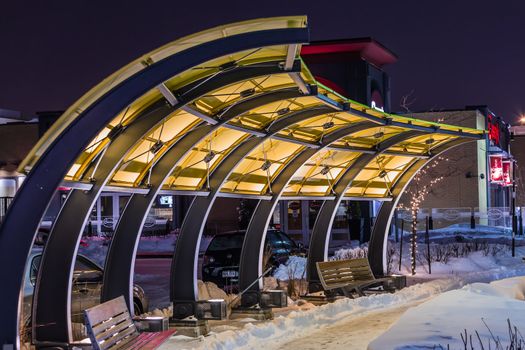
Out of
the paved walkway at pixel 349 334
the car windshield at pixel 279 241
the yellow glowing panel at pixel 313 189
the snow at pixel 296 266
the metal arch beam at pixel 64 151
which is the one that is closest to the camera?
the metal arch beam at pixel 64 151

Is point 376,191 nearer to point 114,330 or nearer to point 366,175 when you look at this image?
point 366,175

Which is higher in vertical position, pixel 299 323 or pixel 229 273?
pixel 229 273

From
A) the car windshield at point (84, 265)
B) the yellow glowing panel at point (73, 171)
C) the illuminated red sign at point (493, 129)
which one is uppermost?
the illuminated red sign at point (493, 129)

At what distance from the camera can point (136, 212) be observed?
11.7 metres

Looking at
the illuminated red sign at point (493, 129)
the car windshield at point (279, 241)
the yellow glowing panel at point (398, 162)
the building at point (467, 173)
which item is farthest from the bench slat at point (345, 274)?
the illuminated red sign at point (493, 129)

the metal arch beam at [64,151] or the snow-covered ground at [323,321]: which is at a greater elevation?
the metal arch beam at [64,151]

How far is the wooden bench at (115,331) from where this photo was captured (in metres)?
8.60

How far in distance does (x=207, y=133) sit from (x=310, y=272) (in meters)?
6.50

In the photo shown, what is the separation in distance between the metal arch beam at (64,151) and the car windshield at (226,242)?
42.4ft

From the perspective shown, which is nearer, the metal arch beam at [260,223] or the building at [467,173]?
the metal arch beam at [260,223]

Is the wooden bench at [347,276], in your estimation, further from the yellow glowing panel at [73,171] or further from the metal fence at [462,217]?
the metal fence at [462,217]

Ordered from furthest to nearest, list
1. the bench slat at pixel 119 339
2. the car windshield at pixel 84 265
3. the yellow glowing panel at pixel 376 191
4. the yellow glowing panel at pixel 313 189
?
the yellow glowing panel at pixel 376 191 < the yellow glowing panel at pixel 313 189 < the car windshield at pixel 84 265 < the bench slat at pixel 119 339

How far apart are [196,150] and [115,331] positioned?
462 cm

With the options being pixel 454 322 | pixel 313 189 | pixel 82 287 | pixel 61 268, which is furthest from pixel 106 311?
pixel 313 189
